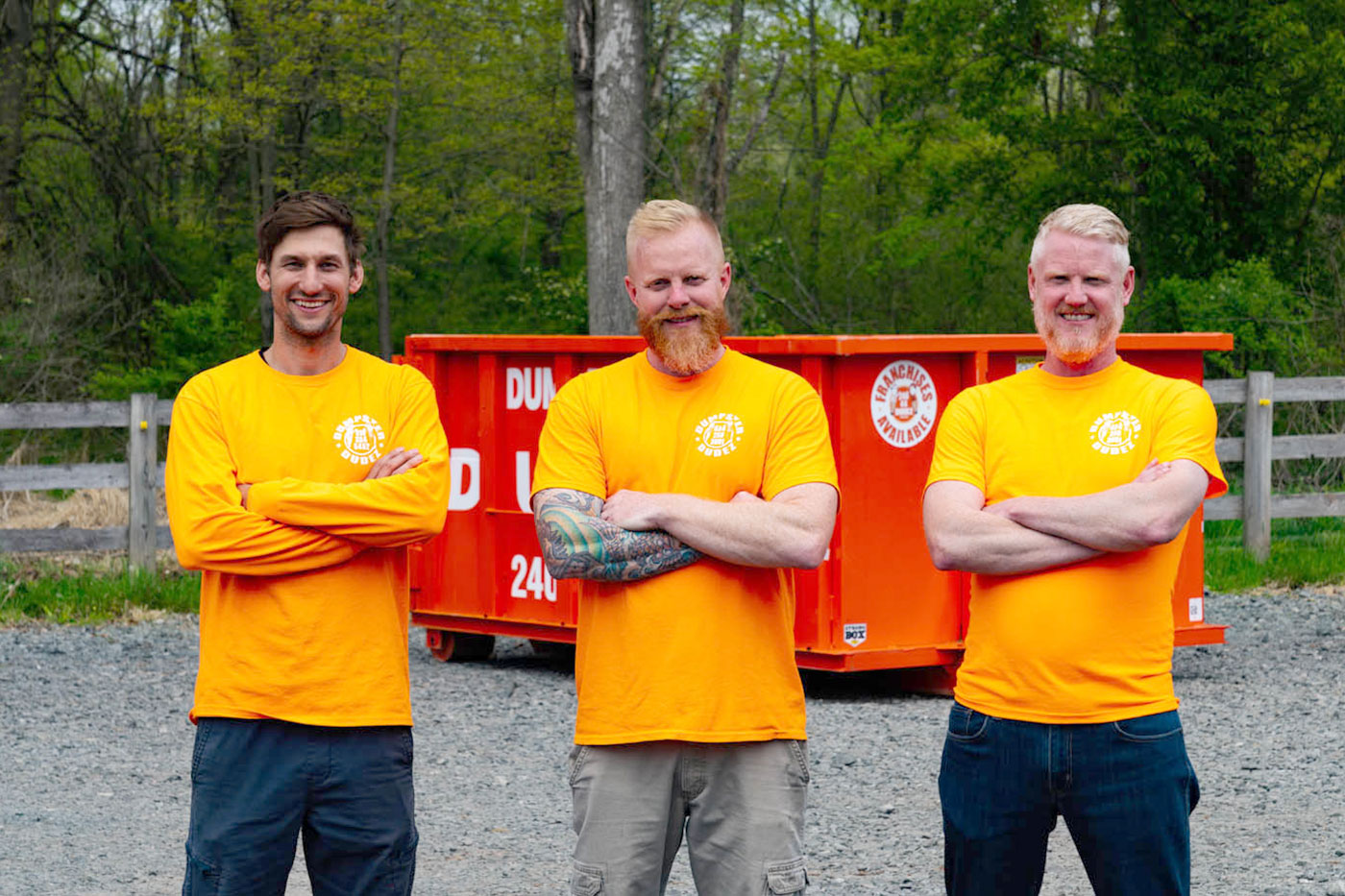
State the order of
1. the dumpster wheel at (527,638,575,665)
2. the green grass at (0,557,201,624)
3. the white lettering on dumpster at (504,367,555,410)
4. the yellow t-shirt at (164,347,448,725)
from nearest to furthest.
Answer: the yellow t-shirt at (164,347,448,725)
the white lettering on dumpster at (504,367,555,410)
the dumpster wheel at (527,638,575,665)
the green grass at (0,557,201,624)

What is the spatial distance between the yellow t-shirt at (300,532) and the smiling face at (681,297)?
746 millimetres

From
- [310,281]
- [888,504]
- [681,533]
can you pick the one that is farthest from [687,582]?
[888,504]

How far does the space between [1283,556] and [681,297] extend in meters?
10.7

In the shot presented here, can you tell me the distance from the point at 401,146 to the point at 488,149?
1.73m

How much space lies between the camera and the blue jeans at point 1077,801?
3.62 m

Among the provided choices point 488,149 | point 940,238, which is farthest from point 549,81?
point 940,238

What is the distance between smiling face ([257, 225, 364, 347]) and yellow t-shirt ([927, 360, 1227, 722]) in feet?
4.94

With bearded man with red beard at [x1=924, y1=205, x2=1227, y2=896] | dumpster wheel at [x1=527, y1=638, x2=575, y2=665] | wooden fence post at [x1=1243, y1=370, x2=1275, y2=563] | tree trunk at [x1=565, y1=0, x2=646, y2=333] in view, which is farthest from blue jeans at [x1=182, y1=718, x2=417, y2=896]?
tree trunk at [x1=565, y1=0, x2=646, y2=333]

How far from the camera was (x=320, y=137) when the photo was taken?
28.7m

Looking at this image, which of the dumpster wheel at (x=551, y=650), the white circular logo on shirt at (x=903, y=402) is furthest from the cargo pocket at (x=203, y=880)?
the dumpster wheel at (x=551, y=650)

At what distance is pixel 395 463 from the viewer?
411 cm

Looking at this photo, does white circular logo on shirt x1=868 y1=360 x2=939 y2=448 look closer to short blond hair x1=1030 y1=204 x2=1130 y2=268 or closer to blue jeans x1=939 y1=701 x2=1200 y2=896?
short blond hair x1=1030 y1=204 x2=1130 y2=268

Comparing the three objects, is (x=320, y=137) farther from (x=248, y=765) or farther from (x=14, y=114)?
(x=248, y=765)

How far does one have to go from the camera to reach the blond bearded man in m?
3.68
